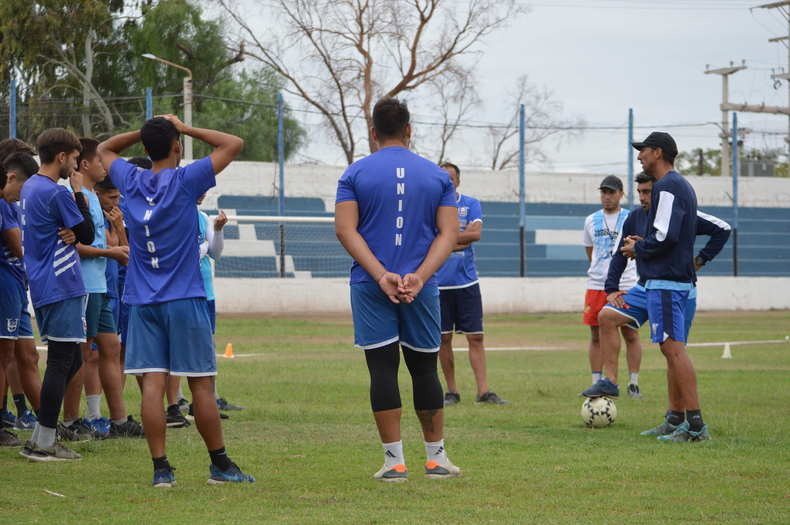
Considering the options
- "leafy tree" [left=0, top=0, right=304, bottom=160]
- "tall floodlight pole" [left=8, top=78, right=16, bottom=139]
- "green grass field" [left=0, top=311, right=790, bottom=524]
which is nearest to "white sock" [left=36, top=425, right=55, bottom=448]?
"green grass field" [left=0, top=311, right=790, bottom=524]

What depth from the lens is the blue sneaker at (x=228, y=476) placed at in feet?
15.9

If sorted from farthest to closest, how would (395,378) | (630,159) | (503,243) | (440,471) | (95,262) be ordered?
(503,243) < (630,159) < (95,262) < (395,378) < (440,471)

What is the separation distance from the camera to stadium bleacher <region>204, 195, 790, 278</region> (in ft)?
80.9

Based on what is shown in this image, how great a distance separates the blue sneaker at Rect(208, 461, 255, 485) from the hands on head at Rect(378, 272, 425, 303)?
1.36 meters

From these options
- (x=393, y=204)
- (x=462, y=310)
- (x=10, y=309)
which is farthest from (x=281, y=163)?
(x=393, y=204)

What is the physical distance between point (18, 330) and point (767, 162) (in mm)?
37410

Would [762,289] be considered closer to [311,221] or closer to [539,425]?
[311,221]

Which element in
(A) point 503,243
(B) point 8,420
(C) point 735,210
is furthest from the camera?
(C) point 735,210

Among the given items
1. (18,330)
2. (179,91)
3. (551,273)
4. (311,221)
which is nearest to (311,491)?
(18,330)

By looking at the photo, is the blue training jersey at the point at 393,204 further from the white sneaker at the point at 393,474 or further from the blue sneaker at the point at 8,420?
the blue sneaker at the point at 8,420

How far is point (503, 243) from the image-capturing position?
2817 cm

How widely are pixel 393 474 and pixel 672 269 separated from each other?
2.92m

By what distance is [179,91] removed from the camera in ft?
115

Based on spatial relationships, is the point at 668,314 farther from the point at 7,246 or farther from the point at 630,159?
the point at 630,159
